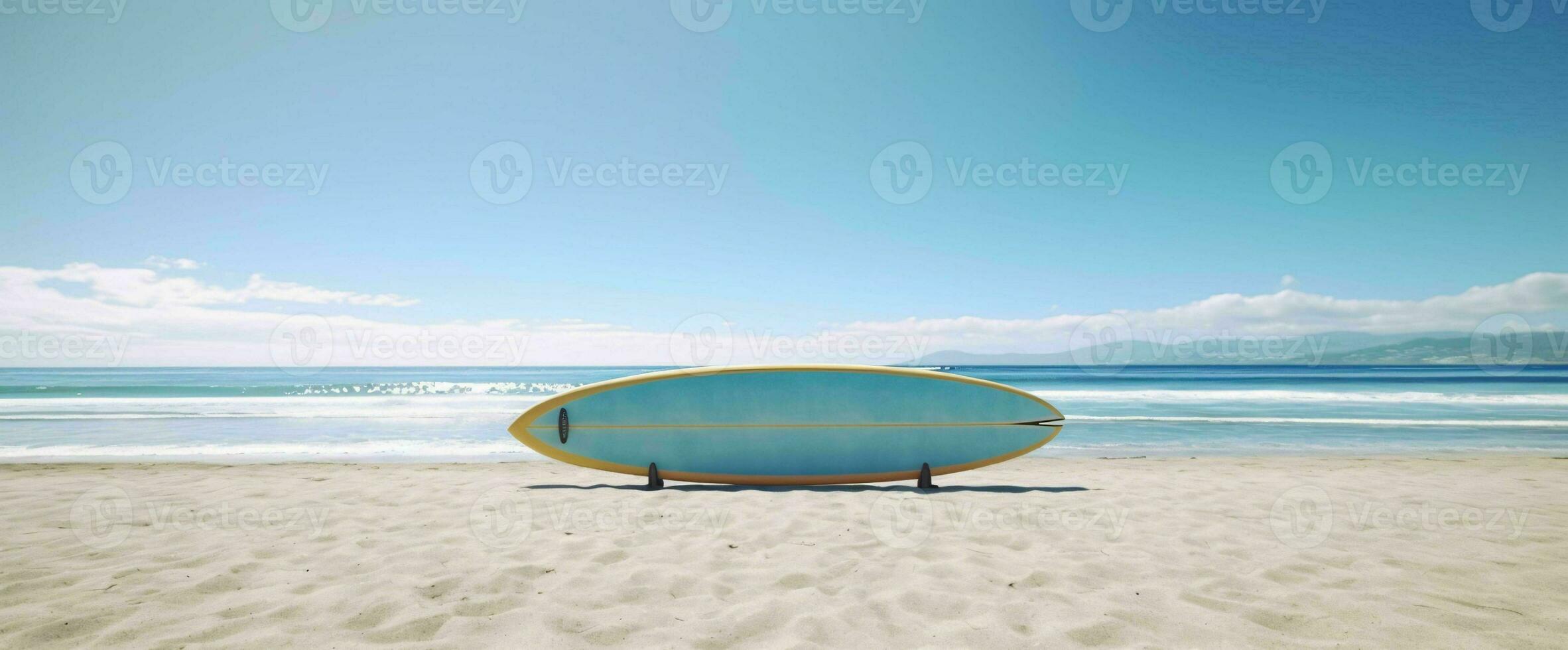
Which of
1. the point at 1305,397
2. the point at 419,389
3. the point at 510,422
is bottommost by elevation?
the point at 1305,397

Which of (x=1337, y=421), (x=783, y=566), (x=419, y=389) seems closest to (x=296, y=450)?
(x=783, y=566)

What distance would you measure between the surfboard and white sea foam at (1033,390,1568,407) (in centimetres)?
1252

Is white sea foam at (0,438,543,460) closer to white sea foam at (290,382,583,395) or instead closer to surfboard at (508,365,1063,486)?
surfboard at (508,365,1063,486)

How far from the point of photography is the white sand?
221cm

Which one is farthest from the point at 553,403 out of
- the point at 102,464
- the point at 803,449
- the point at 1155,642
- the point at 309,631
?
the point at 102,464

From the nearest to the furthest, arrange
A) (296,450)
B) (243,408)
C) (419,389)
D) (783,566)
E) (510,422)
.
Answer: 1. (783,566)
2. (296,450)
3. (510,422)
4. (243,408)
5. (419,389)

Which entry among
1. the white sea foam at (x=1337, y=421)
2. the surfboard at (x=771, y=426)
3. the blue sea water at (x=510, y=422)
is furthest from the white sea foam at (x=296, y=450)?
the white sea foam at (x=1337, y=421)

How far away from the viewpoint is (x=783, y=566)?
290cm

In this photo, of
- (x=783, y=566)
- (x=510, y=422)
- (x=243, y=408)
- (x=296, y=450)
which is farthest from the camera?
(x=243, y=408)

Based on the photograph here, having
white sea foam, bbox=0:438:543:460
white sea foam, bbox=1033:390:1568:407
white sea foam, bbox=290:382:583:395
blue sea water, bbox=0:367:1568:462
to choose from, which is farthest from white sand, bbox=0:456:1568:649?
white sea foam, bbox=290:382:583:395

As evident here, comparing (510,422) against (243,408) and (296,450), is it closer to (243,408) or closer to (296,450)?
(296,450)

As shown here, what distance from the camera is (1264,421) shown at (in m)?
11.1

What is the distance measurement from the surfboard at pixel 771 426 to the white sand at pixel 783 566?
0.41 metres

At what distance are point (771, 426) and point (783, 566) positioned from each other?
2.40 m
